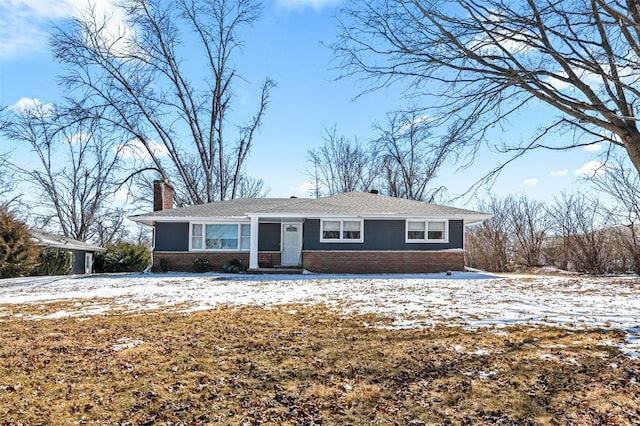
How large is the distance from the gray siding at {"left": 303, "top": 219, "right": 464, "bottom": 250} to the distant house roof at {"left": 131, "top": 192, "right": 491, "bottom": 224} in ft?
1.69

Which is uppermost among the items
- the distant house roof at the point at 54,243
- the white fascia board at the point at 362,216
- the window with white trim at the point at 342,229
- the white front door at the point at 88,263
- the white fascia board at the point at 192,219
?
the white fascia board at the point at 362,216

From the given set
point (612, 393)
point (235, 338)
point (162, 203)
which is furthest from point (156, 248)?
point (612, 393)

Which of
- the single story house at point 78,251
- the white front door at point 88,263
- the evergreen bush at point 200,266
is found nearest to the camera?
the evergreen bush at point 200,266

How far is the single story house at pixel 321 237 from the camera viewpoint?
59.0ft

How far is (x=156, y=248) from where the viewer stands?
755 inches

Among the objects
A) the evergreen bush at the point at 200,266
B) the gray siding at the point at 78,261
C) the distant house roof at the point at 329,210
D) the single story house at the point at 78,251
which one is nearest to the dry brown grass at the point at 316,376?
the distant house roof at the point at 329,210

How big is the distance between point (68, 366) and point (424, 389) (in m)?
3.86

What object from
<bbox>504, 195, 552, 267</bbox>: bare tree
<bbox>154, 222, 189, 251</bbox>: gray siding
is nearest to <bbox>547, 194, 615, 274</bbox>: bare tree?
<bbox>504, 195, 552, 267</bbox>: bare tree

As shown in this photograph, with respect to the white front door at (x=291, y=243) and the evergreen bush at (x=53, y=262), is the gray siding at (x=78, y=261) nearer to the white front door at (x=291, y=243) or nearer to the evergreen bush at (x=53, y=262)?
the evergreen bush at (x=53, y=262)

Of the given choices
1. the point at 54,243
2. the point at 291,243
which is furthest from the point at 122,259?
the point at 291,243

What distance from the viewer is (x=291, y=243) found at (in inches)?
771

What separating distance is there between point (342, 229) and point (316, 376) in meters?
13.9

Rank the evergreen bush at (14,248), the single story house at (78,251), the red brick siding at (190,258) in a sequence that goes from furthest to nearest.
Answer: the single story house at (78,251), the red brick siding at (190,258), the evergreen bush at (14,248)

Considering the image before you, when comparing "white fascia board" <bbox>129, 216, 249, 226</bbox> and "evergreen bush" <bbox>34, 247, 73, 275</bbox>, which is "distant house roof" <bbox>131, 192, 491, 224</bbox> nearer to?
"white fascia board" <bbox>129, 216, 249, 226</bbox>
